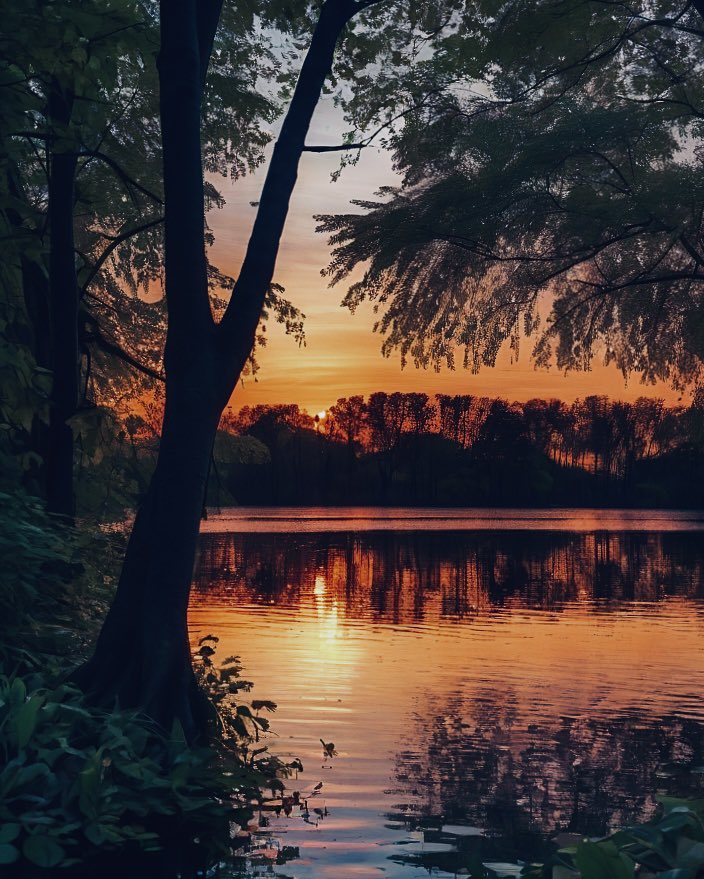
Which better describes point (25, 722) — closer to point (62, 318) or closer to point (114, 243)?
point (62, 318)

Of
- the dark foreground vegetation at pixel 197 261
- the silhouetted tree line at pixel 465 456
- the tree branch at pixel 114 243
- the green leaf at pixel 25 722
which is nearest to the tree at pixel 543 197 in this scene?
the dark foreground vegetation at pixel 197 261

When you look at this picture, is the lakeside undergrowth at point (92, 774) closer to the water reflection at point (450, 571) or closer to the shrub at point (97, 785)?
the shrub at point (97, 785)

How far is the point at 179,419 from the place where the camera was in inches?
352

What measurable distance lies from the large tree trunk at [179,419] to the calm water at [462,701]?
1.52m

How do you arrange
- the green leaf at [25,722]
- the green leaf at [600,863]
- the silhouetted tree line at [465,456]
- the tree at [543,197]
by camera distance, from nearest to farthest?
the green leaf at [600,863]
the green leaf at [25,722]
the tree at [543,197]
the silhouetted tree line at [465,456]

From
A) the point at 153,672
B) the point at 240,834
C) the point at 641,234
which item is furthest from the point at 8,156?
the point at 641,234

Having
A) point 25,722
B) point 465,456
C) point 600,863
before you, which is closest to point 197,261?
point 25,722

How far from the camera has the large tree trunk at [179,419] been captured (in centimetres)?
862

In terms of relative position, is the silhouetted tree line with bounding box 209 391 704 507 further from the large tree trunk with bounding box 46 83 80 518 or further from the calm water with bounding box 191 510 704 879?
the large tree trunk with bounding box 46 83 80 518

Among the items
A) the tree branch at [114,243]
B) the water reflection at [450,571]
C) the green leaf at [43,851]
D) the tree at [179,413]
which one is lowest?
the water reflection at [450,571]

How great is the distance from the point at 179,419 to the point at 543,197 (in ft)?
22.7

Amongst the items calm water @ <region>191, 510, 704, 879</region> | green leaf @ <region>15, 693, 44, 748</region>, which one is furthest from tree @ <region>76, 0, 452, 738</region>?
green leaf @ <region>15, 693, 44, 748</region>

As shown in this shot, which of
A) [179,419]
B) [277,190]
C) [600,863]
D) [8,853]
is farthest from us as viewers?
[277,190]

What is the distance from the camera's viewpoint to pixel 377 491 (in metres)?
113
